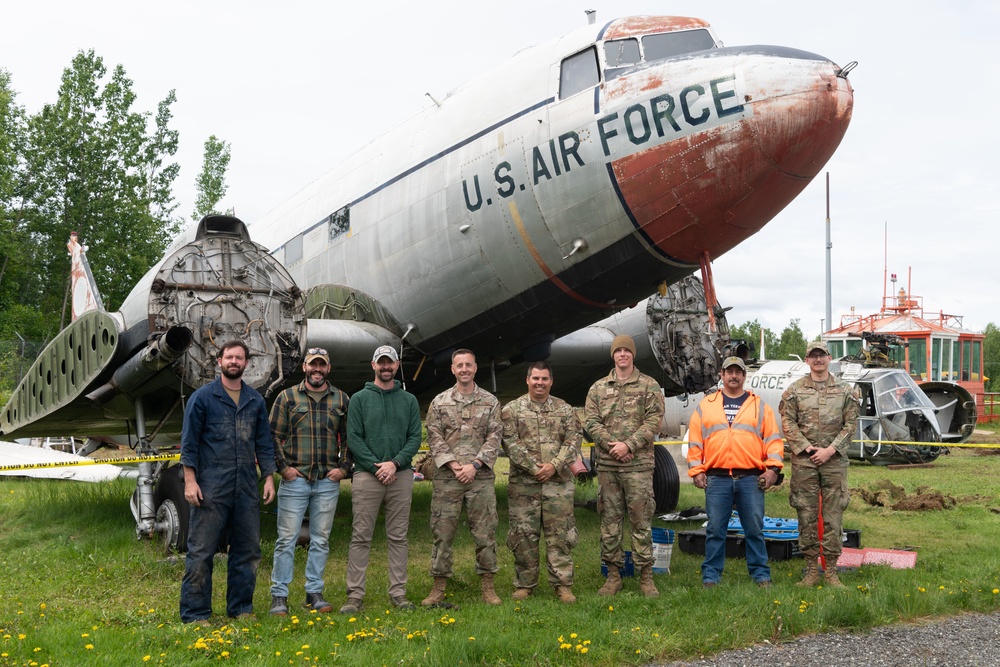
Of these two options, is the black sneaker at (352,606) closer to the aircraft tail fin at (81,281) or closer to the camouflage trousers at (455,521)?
the camouflage trousers at (455,521)

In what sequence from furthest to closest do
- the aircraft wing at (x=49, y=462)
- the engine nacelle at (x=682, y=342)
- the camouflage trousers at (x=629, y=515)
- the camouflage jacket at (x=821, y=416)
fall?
the aircraft wing at (x=49, y=462), the engine nacelle at (x=682, y=342), the camouflage jacket at (x=821, y=416), the camouflage trousers at (x=629, y=515)

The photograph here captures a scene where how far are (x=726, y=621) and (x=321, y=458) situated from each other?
2.87 metres

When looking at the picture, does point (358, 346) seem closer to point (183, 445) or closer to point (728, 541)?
point (183, 445)

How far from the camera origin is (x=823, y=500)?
6.38 meters

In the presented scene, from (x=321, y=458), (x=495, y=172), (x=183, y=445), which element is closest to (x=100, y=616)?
(x=183, y=445)

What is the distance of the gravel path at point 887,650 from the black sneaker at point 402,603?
1933 millimetres

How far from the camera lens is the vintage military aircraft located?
6324 millimetres

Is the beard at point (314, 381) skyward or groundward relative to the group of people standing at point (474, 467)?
skyward

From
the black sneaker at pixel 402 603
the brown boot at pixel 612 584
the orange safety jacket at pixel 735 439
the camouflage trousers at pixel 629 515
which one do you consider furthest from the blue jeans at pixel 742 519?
the black sneaker at pixel 402 603

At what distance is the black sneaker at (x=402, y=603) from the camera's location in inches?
226

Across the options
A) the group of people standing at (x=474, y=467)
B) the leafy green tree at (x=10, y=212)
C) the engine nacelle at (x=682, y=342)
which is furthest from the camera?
the leafy green tree at (x=10, y=212)

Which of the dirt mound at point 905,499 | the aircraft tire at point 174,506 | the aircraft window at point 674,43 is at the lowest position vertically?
the dirt mound at point 905,499

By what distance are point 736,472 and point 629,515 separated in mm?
870

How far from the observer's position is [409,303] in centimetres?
853
